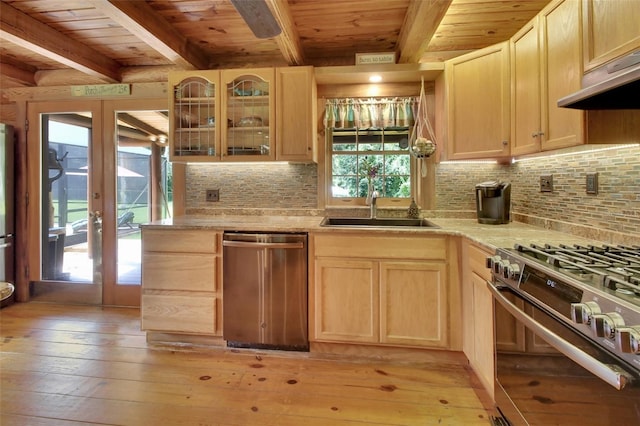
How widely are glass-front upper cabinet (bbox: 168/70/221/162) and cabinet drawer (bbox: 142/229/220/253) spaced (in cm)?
67

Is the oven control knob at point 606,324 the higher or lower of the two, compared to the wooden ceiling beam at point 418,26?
lower

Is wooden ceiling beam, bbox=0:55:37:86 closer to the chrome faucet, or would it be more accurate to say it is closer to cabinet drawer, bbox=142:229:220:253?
cabinet drawer, bbox=142:229:220:253

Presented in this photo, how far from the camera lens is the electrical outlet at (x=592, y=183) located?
1.70 m

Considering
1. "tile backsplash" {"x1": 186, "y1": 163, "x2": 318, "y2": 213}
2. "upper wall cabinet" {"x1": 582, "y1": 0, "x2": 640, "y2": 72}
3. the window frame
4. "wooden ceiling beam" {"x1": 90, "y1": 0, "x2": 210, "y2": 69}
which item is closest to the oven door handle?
"upper wall cabinet" {"x1": 582, "y1": 0, "x2": 640, "y2": 72}

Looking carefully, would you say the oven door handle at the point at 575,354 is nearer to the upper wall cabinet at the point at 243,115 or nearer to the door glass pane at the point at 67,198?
the upper wall cabinet at the point at 243,115

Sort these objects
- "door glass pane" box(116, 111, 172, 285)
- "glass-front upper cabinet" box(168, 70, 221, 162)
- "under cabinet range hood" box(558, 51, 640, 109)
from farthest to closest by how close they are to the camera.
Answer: "door glass pane" box(116, 111, 172, 285)
"glass-front upper cabinet" box(168, 70, 221, 162)
"under cabinet range hood" box(558, 51, 640, 109)

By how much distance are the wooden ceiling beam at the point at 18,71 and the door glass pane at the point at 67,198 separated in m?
0.35

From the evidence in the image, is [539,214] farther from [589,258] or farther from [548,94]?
[589,258]

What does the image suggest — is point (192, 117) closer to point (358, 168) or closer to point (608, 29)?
point (358, 168)

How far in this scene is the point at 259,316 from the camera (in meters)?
2.22

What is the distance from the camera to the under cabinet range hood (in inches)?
40.3

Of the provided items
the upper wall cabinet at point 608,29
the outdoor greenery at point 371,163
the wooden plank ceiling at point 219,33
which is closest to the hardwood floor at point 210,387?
the outdoor greenery at point 371,163

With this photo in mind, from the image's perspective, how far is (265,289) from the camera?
2.21 metres

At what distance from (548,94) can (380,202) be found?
1.41 m
